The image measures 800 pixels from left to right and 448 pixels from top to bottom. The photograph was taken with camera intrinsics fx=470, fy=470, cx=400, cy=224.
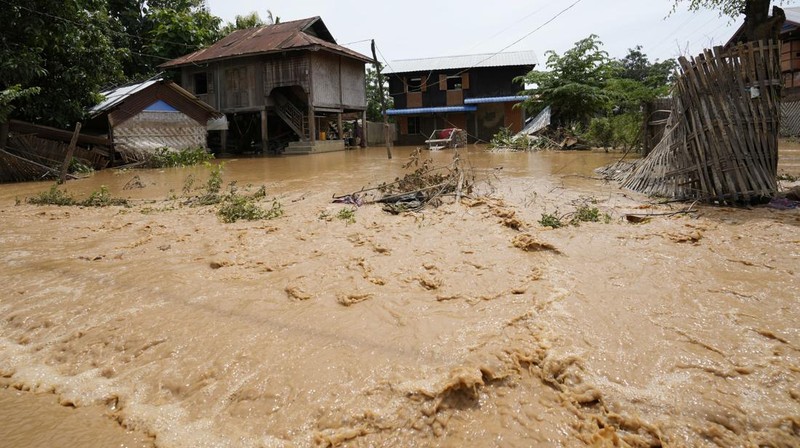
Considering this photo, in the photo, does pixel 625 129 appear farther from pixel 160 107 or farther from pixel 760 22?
pixel 160 107

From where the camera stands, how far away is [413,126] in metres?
31.9

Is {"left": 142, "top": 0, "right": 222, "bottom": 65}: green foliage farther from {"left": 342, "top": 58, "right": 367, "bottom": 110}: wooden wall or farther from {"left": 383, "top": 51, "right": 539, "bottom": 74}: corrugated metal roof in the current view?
{"left": 383, "top": 51, "right": 539, "bottom": 74}: corrugated metal roof

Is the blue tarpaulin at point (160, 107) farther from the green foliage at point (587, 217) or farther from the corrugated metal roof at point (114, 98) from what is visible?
the green foliage at point (587, 217)

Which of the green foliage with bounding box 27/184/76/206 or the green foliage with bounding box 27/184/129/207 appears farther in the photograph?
the green foliage with bounding box 27/184/76/206

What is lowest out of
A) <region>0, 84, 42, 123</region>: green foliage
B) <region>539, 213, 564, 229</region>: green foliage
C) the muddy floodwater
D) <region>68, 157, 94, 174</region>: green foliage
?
the muddy floodwater

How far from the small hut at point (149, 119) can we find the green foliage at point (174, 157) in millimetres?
457

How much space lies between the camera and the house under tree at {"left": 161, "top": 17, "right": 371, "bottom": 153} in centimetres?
2114

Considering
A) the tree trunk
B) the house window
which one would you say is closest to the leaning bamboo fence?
the tree trunk

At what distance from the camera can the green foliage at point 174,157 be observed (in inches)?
654

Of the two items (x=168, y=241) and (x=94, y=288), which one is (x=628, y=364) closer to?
(x=94, y=288)

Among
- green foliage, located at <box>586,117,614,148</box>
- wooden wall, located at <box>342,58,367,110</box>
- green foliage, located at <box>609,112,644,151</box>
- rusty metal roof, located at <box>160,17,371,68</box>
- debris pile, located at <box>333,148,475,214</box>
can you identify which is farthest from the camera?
wooden wall, located at <box>342,58,367,110</box>

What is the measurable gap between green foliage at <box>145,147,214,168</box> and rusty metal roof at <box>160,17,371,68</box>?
19.1 feet

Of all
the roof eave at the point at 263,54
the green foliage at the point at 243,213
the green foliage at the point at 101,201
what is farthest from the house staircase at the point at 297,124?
the green foliage at the point at 243,213

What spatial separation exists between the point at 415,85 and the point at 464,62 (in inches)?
135
